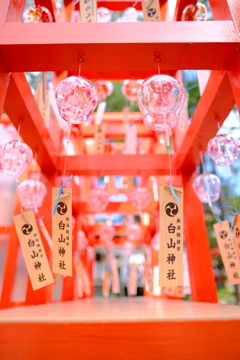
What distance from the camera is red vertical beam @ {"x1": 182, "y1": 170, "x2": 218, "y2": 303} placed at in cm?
208

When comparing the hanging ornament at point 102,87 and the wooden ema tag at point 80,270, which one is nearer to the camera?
the hanging ornament at point 102,87

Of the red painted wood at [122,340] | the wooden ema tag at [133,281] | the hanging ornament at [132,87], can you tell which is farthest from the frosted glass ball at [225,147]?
the wooden ema tag at [133,281]

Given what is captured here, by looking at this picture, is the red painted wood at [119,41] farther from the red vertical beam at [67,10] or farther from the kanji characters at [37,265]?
the red vertical beam at [67,10]

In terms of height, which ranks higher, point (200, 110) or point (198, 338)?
point (200, 110)

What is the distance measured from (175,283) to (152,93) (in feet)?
2.67

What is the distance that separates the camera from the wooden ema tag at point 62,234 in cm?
121

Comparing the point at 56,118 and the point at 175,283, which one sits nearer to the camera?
the point at 175,283

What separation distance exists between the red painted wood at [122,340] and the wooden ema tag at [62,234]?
294mm

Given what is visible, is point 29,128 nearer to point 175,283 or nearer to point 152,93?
point 152,93

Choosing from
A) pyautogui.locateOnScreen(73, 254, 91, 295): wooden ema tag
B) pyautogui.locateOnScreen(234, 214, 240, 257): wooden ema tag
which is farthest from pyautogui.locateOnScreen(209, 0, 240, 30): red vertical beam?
pyautogui.locateOnScreen(73, 254, 91, 295): wooden ema tag

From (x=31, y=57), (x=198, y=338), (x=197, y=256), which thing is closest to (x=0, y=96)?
(x=31, y=57)

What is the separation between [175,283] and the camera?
1098 millimetres

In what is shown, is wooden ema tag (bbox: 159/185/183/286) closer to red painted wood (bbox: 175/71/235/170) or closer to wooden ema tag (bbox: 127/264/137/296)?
red painted wood (bbox: 175/71/235/170)

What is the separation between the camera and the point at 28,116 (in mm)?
1695
